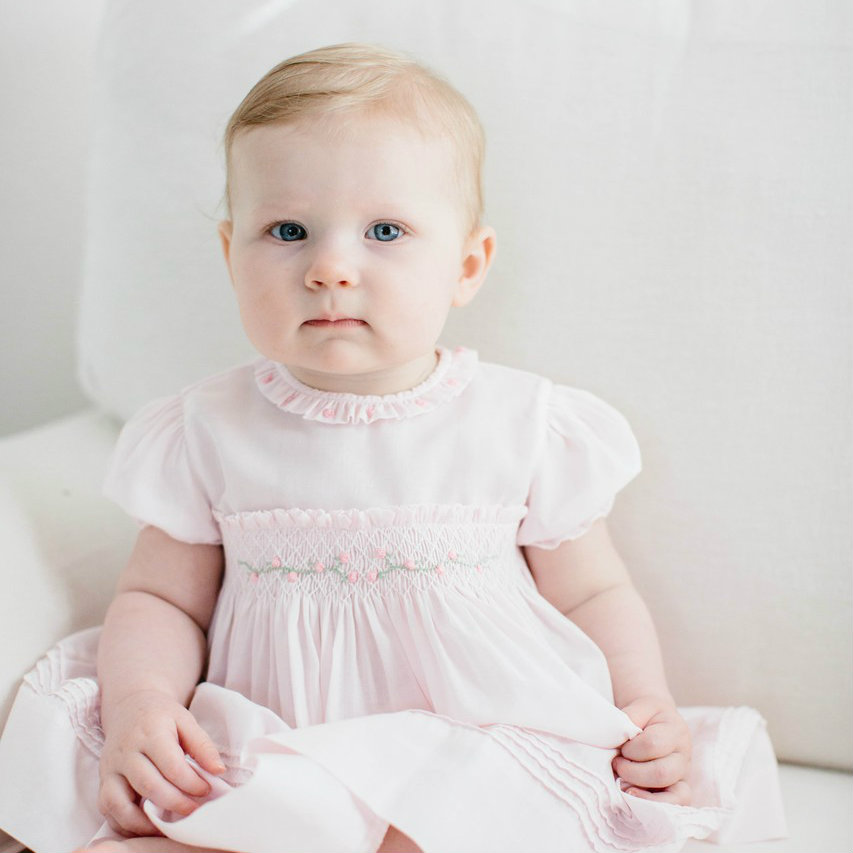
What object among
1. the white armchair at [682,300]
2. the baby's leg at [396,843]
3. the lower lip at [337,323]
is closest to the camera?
the baby's leg at [396,843]

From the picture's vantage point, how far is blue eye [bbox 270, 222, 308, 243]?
3.04 feet

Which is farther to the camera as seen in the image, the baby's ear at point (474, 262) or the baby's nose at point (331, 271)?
the baby's ear at point (474, 262)

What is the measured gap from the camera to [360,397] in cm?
99

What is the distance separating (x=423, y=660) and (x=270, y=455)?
0.23 meters

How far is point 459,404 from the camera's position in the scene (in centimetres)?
102

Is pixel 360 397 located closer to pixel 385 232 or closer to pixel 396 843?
pixel 385 232

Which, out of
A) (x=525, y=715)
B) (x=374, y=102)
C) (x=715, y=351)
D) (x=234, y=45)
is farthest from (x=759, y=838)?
(x=234, y=45)

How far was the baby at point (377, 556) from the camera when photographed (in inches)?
32.9

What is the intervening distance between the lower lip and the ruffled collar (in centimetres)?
9

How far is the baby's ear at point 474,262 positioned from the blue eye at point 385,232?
94 millimetres

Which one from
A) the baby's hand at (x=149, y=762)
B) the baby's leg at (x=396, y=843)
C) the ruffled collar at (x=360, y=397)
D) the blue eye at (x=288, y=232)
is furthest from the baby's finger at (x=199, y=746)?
the blue eye at (x=288, y=232)

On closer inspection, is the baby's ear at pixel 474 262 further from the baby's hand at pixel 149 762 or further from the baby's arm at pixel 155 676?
the baby's hand at pixel 149 762

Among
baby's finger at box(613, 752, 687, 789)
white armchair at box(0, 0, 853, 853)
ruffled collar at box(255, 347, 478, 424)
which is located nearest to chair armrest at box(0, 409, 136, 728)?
white armchair at box(0, 0, 853, 853)

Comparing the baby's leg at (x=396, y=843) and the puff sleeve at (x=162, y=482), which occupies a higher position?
the puff sleeve at (x=162, y=482)
